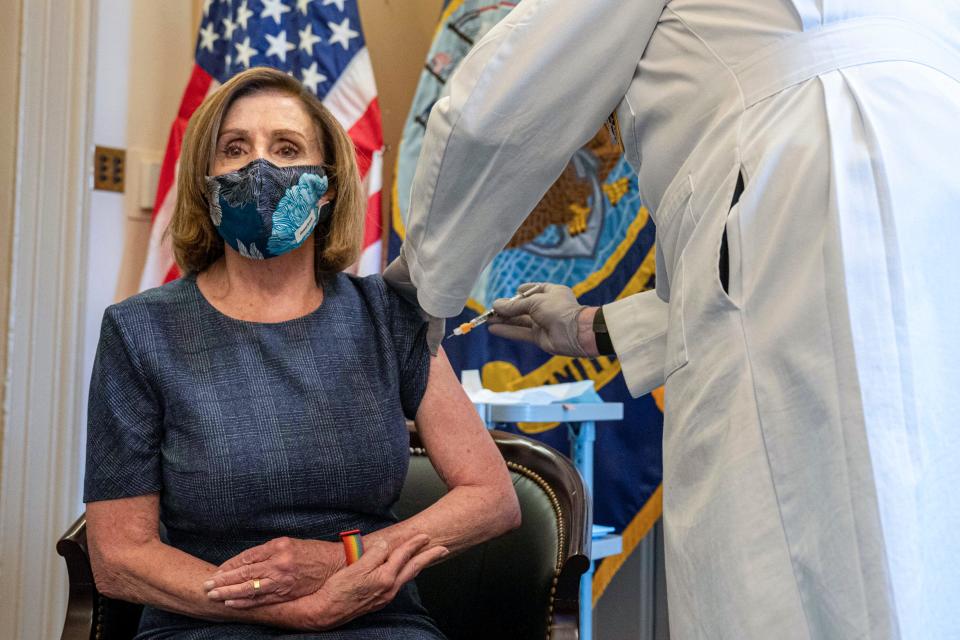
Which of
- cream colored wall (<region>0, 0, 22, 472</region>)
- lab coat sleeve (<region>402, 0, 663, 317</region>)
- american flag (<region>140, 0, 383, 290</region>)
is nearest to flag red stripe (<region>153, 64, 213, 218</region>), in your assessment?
american flag (<region>140, 0, 383, 290</region>)

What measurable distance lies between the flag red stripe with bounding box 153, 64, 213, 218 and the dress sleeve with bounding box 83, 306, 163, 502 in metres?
1.47

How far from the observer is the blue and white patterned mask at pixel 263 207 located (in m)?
1.62

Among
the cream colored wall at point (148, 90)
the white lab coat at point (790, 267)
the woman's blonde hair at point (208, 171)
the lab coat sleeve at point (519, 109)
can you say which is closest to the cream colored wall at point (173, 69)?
the cream colored wall at point (148, 90)

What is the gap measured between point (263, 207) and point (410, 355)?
0.33 m

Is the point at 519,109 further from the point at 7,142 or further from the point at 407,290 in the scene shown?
the point at 7,142

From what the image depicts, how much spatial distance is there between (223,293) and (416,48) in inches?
74.9

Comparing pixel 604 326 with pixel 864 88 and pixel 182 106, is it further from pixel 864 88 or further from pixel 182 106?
pixel 182 106

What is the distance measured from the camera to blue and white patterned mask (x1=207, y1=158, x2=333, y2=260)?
1619 millimetres

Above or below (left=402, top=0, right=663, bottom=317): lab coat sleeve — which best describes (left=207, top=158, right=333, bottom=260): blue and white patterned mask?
below

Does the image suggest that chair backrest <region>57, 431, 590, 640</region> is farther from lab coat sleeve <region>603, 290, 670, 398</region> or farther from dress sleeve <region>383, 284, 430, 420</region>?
lab coat sleeve <region>603, 290, 670, 398</region>

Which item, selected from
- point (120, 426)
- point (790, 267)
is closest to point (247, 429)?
point (120, 426)

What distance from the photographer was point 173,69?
10.5 feet

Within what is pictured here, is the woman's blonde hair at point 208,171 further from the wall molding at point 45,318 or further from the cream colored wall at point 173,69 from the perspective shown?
the cream colored wall at point 173,69

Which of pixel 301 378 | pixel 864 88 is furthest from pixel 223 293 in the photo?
pixel 864 88
